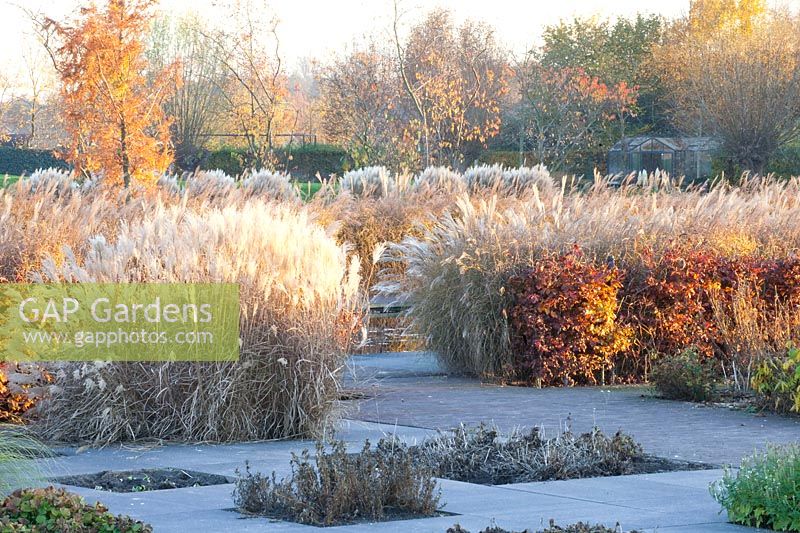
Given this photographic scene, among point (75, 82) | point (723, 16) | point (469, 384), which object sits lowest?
point (469, 384)

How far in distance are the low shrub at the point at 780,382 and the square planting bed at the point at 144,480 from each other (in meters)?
5.12

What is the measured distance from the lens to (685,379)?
11.4 metres

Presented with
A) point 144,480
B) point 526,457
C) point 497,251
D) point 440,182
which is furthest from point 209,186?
point 526,457

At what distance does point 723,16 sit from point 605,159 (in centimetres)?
1277

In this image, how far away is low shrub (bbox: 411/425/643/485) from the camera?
770 centimetres

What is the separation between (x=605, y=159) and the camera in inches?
2012

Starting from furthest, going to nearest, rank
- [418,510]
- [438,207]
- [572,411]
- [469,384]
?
1. [438,207]
2. [469,384]
3. [572,411]
4. [418,510]

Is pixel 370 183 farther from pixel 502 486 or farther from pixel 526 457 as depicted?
pixel 502 486

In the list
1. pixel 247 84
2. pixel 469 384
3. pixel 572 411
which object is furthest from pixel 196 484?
pixel 247 84

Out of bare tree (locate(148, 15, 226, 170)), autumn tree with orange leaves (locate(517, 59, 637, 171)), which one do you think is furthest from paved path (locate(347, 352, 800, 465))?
bare tree (locate(148, 15, 226, 170))

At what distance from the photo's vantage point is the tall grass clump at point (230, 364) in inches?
356

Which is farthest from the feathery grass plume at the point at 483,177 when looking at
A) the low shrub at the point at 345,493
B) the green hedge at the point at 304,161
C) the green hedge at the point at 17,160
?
the green hedge at the point at 17,160

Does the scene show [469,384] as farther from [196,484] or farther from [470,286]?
[196,484]
